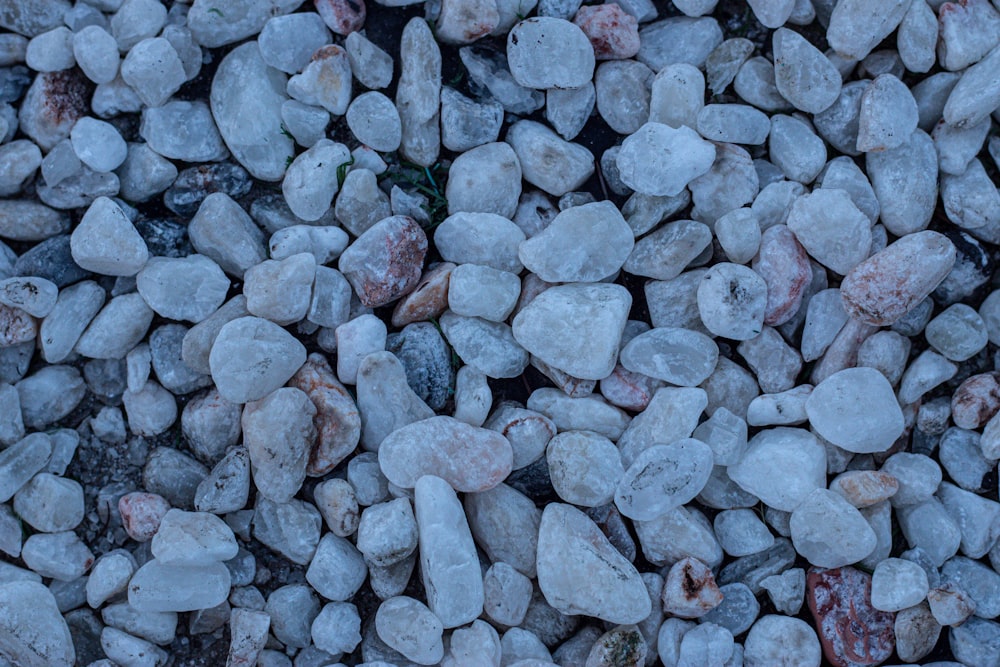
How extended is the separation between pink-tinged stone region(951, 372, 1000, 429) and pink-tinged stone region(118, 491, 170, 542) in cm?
101

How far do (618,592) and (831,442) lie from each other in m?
0.33

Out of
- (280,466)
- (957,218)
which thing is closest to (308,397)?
(280,466)

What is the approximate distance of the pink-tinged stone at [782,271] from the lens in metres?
1.13

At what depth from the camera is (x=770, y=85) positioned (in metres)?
1.18

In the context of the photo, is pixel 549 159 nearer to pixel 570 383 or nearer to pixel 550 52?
pixel 550 52

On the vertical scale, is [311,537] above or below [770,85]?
below

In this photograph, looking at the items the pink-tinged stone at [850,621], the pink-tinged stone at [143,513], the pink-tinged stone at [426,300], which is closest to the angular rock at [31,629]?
the pink-tinged stone at [143,513]

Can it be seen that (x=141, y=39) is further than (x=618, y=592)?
Yes

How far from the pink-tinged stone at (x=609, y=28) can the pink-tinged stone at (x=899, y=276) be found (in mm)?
422

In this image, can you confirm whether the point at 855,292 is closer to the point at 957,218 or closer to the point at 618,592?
the point at 957,218

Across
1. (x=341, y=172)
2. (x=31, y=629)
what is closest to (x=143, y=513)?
(x=31, y=629)

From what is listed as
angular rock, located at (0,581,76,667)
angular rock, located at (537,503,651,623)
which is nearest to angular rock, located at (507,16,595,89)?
angular rock, located at (537,503,651,623)

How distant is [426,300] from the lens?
113cm

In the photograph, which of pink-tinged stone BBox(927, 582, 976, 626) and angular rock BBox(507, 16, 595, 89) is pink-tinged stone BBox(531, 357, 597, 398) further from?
pink-tinged stone BBox(927, 582, 976, 626)
